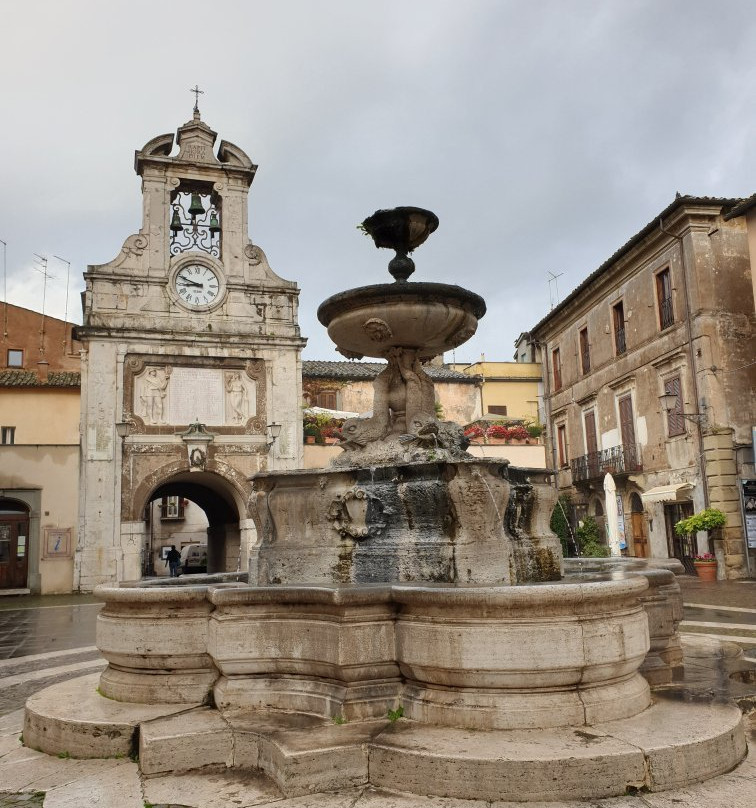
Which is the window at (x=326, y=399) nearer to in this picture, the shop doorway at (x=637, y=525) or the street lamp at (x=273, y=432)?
the street lamp at (x=273, y=432)

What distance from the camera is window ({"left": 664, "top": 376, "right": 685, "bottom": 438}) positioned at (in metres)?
21.6

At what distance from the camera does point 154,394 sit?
21984 millimetres

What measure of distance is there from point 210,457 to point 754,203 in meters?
16.5

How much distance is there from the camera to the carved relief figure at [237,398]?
22.6 meters

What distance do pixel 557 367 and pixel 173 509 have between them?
22803 mm

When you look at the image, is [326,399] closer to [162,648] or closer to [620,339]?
[620,339]

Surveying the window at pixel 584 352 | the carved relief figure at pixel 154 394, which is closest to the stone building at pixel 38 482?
the carved relief figure at pixel 154 394

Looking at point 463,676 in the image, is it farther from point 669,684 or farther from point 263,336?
point 263,336

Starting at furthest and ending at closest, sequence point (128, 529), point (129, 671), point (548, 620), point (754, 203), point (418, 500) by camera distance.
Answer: point (128, 529) → point (754, 203) → point (418, 500) → point (129, 671) → point (548, 620)

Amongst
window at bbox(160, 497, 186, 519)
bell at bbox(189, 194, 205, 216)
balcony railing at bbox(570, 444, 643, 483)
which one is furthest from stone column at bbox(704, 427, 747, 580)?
window at bbox(160, 497, 186, 519)

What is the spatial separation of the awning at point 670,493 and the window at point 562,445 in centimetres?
802

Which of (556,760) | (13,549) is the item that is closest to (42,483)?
(13,549)

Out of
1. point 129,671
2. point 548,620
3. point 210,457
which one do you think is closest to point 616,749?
point 548,620

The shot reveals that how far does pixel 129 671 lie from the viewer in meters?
4.74
